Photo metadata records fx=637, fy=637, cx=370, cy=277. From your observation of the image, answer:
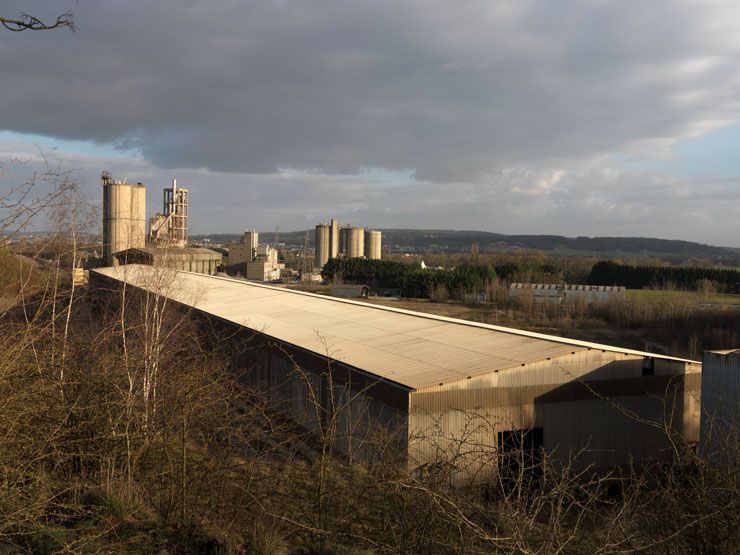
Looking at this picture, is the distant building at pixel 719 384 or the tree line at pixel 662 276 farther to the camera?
the tree line at pixel 662 276

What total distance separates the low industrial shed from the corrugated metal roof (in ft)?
0.16

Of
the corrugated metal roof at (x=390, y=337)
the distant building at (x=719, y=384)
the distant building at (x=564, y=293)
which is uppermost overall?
the corrugated metal roof at (x=390, y=337)

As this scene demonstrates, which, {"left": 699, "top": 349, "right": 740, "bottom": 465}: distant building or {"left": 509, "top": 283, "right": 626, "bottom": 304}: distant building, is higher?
{"left": 699, "top": 349, "right": 740, "bottom": 465}: distant building

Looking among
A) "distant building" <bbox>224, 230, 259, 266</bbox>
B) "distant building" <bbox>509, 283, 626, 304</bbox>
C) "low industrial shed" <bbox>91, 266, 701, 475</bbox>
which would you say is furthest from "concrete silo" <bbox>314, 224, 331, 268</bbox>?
"low industrial shed" <bbox>91, 266, 701, 475</bbox>

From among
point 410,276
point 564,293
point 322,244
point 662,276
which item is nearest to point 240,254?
point 410,276

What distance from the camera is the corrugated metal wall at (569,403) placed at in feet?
41.3

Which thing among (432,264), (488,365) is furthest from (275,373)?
(432,264)

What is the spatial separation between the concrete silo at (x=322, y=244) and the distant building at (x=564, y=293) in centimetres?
5482

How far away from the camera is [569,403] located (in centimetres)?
1391

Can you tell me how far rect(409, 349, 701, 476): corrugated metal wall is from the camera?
41.3 ft

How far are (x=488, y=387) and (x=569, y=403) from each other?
2.18 meters

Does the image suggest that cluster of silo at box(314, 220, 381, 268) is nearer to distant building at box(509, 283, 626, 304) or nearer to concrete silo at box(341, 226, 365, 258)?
concrete silo at box(341, 226, 365, 258)

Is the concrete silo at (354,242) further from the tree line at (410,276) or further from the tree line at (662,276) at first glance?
the tree line at (662,276)

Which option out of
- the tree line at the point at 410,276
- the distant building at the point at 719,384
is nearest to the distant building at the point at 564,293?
the tree line at the point at 410,276
